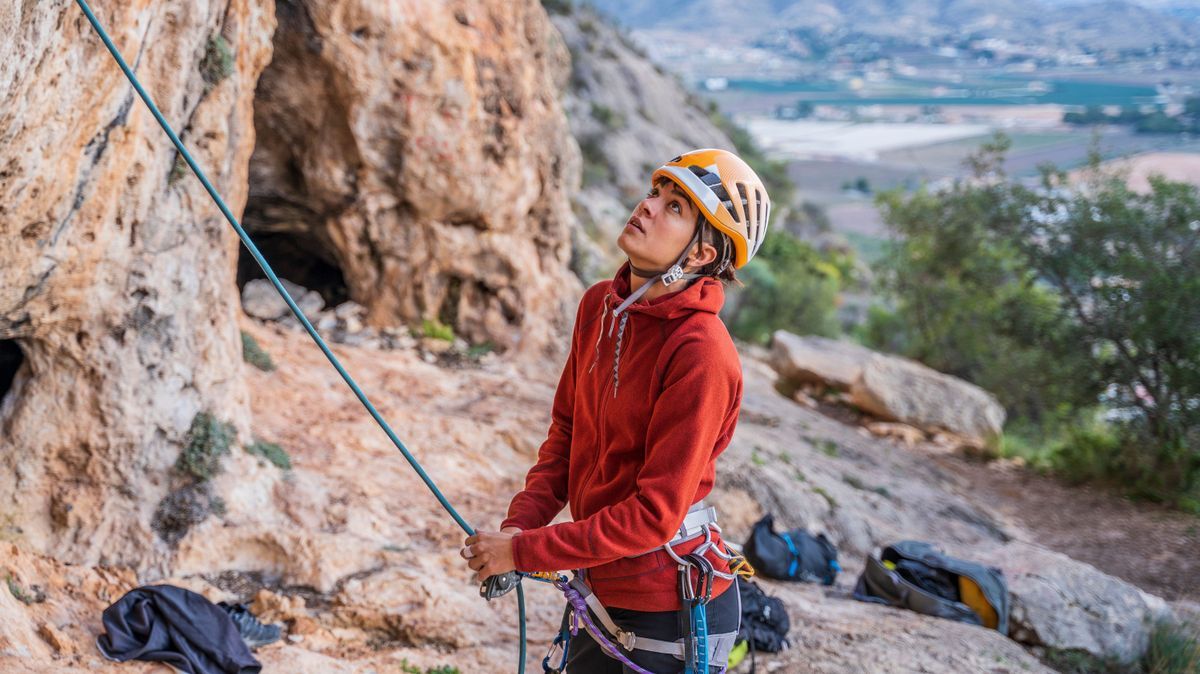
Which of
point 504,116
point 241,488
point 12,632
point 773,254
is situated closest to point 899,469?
point 504,116

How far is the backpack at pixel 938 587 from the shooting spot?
579cm

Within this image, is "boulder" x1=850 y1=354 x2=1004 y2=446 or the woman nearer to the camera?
the woman

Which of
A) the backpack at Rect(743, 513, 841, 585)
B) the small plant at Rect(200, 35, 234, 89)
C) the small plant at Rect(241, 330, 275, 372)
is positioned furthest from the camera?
the small plant at Rect(241, 330, 275, 372)

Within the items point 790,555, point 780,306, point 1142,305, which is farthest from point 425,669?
point 780,306

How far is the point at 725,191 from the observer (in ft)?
7.22

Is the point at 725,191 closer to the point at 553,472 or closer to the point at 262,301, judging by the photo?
the point at 553,472

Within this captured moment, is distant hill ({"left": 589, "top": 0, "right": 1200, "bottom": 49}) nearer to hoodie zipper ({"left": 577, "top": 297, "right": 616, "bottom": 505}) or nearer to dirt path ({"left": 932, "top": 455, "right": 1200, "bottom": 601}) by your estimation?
dirt path ({"left": 932, "top": 455, "right": 1200, "bottom": 601})

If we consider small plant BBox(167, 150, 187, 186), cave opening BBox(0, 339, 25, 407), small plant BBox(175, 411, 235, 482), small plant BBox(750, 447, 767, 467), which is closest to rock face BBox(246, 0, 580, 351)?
small plant BBox(750, 447, 767, 467)

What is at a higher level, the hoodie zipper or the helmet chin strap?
the helmet chin strap

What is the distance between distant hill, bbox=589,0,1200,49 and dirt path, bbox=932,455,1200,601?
34.1m

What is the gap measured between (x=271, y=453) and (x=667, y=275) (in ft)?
13.4

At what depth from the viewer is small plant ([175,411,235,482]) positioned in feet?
15.9

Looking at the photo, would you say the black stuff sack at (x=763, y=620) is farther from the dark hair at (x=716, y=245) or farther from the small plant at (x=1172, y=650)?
the dark hair at (x=716, y=245)

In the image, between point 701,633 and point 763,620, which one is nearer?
point 701,633
